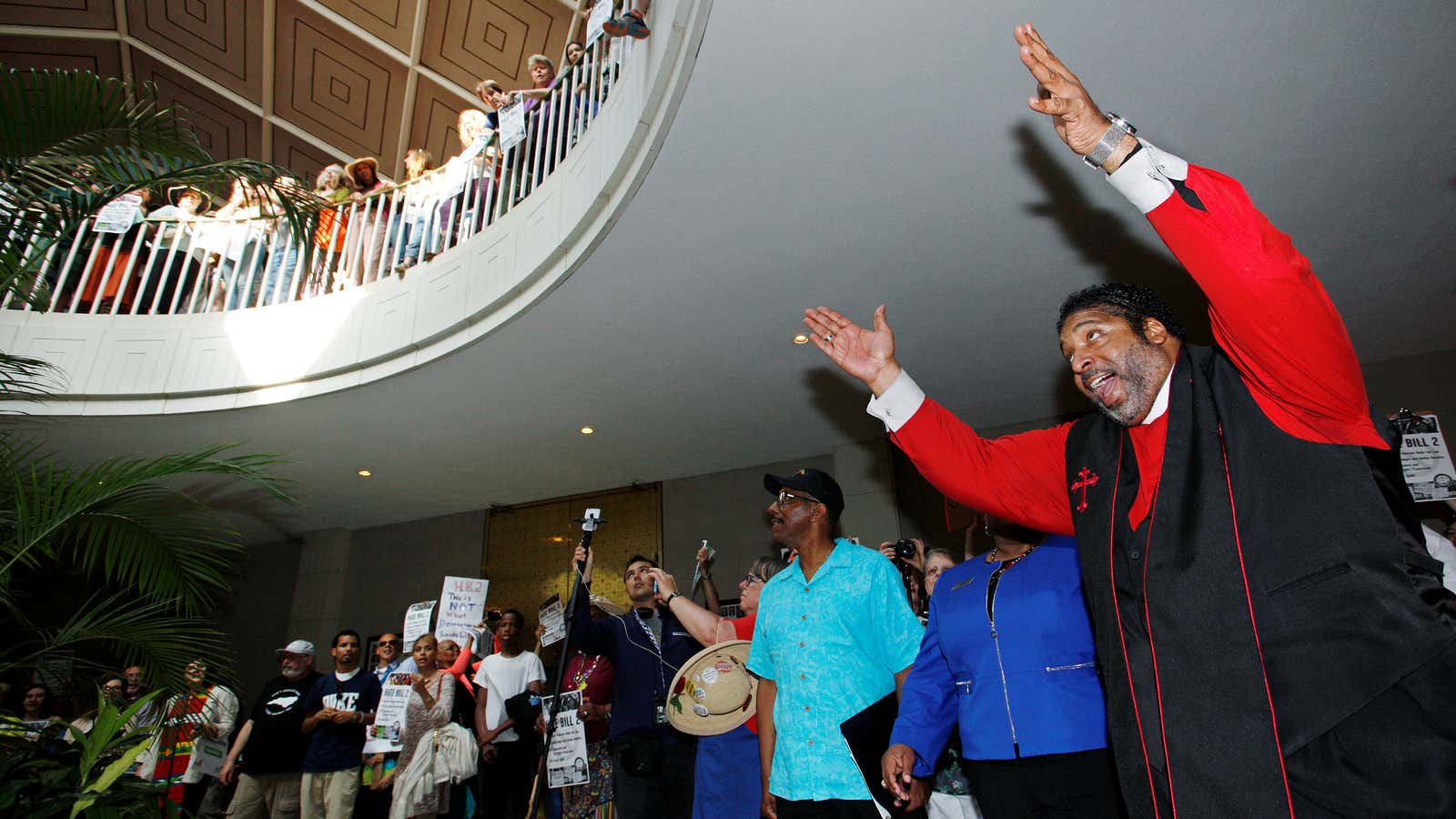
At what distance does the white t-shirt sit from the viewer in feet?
15.8

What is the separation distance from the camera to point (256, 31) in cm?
889

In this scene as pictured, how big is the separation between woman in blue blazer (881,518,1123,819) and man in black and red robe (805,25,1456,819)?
667 mm

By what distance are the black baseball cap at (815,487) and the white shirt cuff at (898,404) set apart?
1.04 metres

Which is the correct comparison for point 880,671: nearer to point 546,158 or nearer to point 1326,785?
point 1326,785

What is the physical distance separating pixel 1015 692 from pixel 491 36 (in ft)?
28.9

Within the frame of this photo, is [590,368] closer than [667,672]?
No

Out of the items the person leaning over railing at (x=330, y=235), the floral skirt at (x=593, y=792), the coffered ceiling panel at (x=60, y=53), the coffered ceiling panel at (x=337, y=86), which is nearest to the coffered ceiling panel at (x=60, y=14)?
the coffered ceiling panel at (x=60, y=53)

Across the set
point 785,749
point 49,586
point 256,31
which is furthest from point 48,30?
point 785,749

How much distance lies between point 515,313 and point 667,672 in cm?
237

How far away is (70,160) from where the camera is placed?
307cm

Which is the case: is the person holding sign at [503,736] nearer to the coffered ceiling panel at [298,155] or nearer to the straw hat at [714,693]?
the straw hat at [714,693]

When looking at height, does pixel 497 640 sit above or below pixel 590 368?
below

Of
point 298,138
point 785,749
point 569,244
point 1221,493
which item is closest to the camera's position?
point 1221,493

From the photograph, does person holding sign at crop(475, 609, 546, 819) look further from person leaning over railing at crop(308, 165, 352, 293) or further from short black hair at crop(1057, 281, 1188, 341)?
short black hair at crop(1057, 281, 1188, 341)
